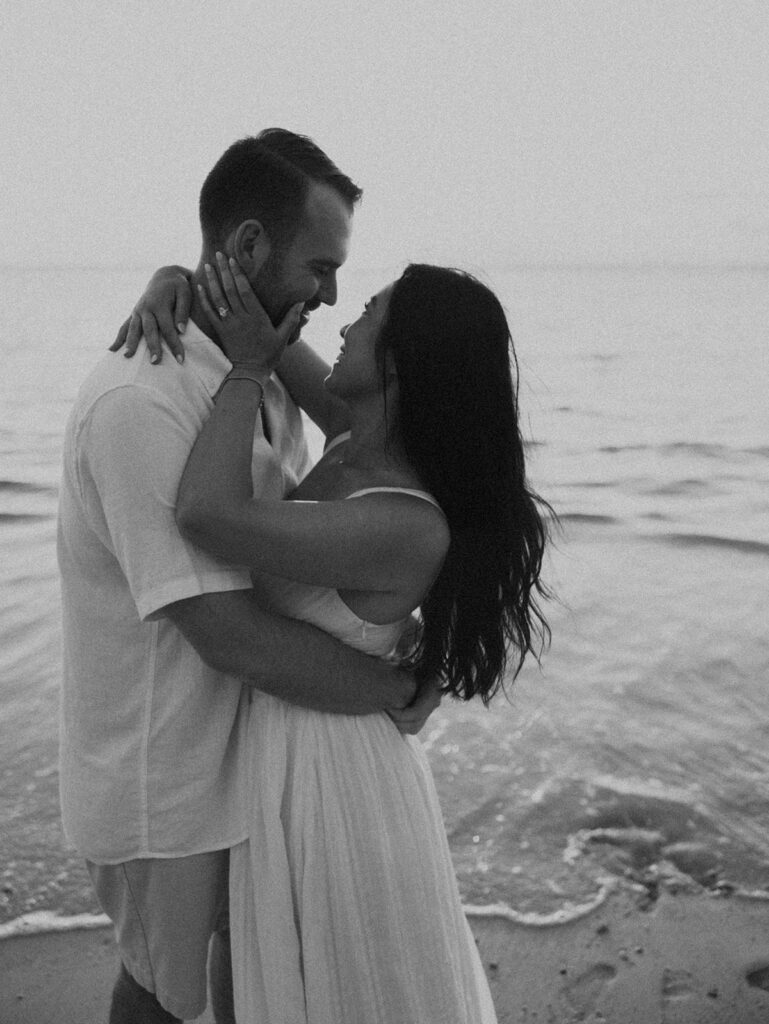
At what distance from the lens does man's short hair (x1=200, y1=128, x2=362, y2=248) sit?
2.18 m

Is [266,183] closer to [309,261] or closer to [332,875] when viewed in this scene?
[309,261]

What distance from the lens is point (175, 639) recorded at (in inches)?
79.6

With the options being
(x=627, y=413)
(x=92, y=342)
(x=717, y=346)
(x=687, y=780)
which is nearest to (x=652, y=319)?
(x=717, y=346)

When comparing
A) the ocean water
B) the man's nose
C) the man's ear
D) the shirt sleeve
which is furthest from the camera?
the ocean water

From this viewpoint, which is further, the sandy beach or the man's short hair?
the sandy beach

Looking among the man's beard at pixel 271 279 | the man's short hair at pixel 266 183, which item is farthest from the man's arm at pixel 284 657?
the man's short hair at pixel 266 183

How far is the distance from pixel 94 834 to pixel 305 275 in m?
1.23

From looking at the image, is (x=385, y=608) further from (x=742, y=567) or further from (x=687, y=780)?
(x=742, y=567)

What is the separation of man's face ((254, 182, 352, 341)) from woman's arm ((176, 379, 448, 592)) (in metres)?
0.28

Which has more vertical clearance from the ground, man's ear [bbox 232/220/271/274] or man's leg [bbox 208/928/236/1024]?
man's ear [bbox 232/220/271/274]

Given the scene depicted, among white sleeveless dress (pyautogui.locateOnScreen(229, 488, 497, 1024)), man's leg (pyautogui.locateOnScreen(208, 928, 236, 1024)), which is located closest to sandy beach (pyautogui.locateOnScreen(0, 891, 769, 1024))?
man's leg (pyautogui.locateOnScreen(208, 928, 236, 1024))

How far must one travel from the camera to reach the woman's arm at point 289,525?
1.87 m

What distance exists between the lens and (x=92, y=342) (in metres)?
33.5

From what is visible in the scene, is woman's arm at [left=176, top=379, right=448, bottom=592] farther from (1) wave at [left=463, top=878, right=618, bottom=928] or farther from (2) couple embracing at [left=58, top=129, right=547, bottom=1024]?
(1) wave at [left=463, top=878, right=618, bottom=928]
